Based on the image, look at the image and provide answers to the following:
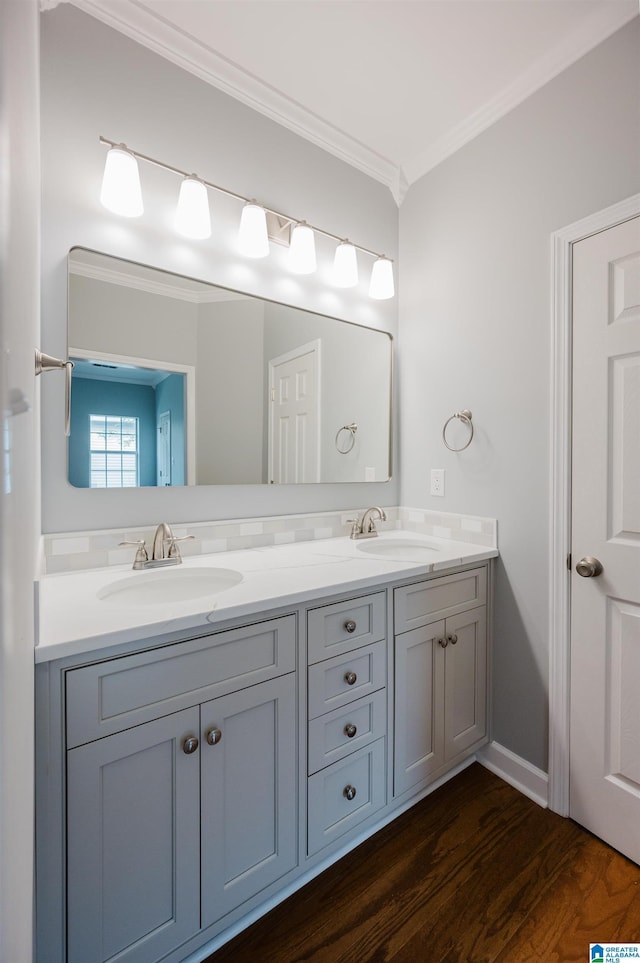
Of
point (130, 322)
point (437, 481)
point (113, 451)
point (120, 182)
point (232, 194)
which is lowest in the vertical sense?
Result: point (437, 481)

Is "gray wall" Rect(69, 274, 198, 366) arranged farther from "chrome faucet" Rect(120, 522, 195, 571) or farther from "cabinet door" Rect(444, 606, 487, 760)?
"cabinet door" Rect(444, 606, 487, 760)

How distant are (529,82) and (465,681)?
225 centimetres

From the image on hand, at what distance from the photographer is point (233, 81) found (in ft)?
5.40

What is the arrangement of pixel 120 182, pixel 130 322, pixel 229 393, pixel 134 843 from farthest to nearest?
pixel 229 393, pixel 130 322, pixel 120 182, pixel 134 843

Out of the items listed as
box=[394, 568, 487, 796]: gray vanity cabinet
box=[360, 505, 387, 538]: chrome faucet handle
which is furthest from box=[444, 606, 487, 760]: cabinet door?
box=[360, 505, 387, 538]: chrome faucet handle

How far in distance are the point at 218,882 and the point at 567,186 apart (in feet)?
7.61

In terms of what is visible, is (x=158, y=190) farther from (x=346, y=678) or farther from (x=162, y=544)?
(x=346, y=678)

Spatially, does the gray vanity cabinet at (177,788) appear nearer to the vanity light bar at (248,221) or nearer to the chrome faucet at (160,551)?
the chrome faucet at (160,551)

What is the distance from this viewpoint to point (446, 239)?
6.39 ft

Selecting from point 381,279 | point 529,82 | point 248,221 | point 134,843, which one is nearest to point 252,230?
point 248,221

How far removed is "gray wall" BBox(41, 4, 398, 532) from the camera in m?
1.34

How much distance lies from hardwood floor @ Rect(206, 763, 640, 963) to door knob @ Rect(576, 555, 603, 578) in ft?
2.85

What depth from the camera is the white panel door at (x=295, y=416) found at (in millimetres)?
1798

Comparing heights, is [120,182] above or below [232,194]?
below
